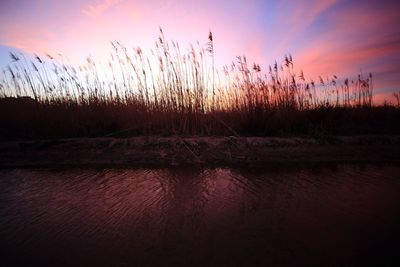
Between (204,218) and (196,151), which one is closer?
(204,218)

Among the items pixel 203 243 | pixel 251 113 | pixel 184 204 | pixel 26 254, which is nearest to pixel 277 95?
pixel 251 113

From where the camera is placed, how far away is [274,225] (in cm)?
167

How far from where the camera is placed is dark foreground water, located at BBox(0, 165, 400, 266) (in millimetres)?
1369

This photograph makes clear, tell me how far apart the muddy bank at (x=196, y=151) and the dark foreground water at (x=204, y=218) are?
0.47 metres

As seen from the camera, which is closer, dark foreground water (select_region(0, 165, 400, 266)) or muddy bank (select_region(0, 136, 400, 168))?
dark foreground water (select_region(0, 165, 400, 266))

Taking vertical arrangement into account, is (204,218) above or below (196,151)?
below

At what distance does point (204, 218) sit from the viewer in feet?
5.90

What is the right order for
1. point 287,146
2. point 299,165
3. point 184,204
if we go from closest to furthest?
point 184,204
point 299,165
point 287,146

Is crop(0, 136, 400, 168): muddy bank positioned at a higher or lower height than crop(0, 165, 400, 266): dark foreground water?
higher

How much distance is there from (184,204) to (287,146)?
6.63 feet

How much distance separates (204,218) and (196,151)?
67.2 inches

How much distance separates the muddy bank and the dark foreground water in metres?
0.47

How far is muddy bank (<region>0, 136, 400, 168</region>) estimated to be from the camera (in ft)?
10.7

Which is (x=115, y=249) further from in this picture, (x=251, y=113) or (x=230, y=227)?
(x=251, y=113)
